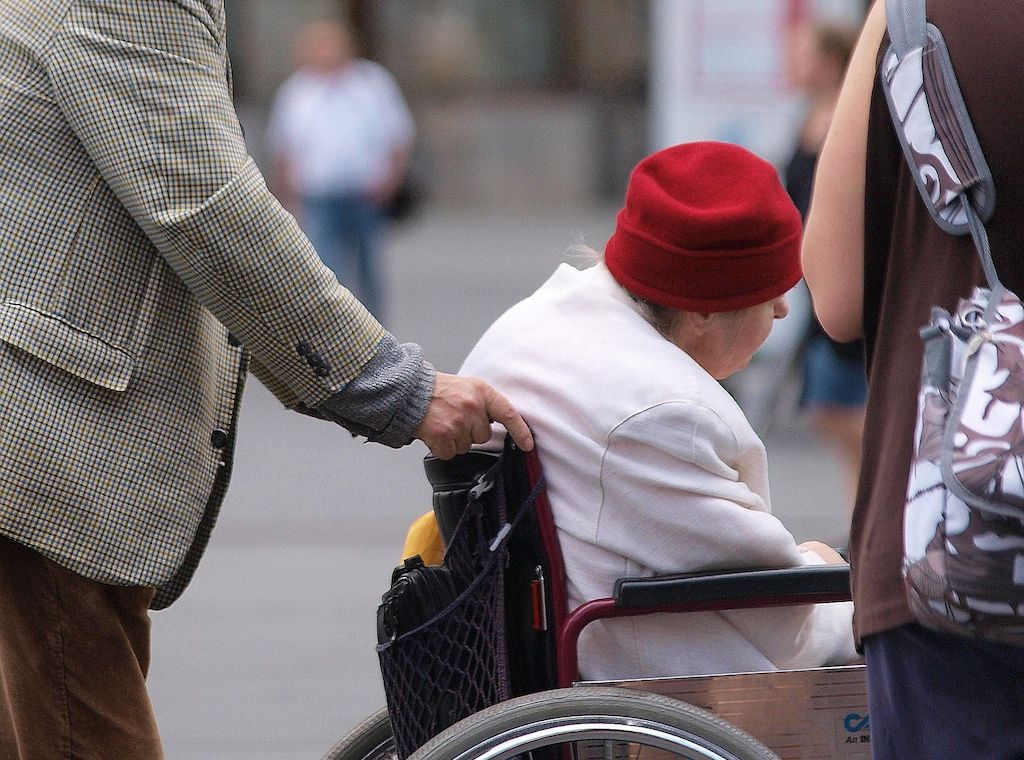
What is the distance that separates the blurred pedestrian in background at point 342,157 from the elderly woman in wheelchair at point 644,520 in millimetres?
8021

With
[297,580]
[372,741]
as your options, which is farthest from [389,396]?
[297,580]

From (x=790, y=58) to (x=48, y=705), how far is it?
6.19 metres

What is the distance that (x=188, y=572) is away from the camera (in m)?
2.45

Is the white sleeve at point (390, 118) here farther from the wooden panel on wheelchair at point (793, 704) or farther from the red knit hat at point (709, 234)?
the wooden panel on wheelchair at point (793, 704)

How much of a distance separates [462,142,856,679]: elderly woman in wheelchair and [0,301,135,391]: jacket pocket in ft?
1.73

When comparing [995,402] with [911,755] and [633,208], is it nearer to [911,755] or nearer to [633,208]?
[911,755]

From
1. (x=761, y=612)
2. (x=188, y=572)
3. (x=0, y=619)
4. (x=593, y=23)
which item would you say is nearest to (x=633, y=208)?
(x=761, y=612)

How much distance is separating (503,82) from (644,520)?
1647cm

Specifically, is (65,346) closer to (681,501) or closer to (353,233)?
(681,501)

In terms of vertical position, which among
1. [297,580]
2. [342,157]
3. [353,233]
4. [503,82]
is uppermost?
[297,580]

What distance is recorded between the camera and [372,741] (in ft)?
8.56

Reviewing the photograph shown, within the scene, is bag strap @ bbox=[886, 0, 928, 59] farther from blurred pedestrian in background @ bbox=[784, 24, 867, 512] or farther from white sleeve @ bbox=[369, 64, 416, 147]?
white sleeve @ bbox=[369, 64, 416, 147]

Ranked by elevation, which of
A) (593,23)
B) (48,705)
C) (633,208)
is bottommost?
(593,23)

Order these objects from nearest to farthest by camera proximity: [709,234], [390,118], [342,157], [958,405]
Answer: [958,405] < [709,234] < [342,157] < [390,118]
